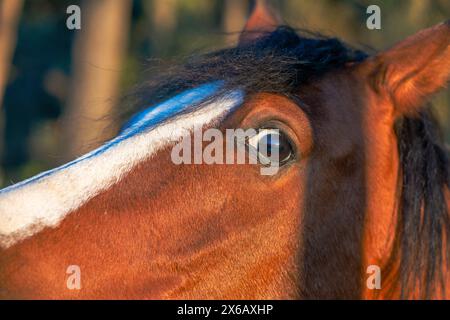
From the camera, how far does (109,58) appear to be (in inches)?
368

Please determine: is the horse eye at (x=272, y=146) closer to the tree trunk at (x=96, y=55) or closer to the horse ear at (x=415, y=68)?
the horse ear at (x=415, y=68)

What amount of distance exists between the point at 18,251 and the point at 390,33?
23.0 feet

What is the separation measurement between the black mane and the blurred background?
14.9 inches

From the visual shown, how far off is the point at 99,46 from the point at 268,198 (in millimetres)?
6710

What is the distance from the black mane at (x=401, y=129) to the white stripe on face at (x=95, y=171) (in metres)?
0.16

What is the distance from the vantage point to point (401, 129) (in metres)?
3.23

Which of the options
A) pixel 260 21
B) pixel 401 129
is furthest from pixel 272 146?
pixel 260 21

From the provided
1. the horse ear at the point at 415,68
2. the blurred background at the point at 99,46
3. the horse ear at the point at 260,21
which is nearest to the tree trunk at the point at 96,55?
the blurred background at the point at 99,46

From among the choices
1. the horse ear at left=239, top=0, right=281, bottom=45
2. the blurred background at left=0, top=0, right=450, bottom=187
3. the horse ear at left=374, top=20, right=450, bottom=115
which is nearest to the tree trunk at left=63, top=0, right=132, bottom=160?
the blurred background at left=0, top=0, right=450, bottom=187

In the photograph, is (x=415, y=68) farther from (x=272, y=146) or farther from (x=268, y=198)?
(x=268, y=198)

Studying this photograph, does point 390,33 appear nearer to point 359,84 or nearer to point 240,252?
point 359,84

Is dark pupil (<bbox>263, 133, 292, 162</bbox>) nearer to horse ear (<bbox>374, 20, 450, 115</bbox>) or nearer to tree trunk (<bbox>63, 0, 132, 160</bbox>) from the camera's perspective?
horse ear (<bbox>374, 20, 450, 115</bbox>)

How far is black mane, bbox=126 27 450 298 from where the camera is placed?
3092mm

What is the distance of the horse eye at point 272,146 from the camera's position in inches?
119
